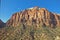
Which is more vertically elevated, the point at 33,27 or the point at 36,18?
the point at 36,18

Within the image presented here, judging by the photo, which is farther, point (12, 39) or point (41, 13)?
point (41, 13)

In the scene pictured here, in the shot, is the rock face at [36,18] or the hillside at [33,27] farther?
the rock face at [36,18]

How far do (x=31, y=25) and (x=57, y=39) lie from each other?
2485cm

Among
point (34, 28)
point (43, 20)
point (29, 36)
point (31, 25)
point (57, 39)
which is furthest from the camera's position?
point (43, 20)

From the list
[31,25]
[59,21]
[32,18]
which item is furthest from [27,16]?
[59,21]

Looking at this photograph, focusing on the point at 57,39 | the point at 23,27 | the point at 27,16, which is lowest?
the point at 57,39

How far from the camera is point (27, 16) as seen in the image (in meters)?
96.6

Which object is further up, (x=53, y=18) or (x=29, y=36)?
(x=53, y=18)

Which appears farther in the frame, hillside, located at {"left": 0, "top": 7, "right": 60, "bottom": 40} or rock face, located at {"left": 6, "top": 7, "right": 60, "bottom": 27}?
rock face, located at {"left": 6, "top": 7, "right": 60, "bottom": 27}

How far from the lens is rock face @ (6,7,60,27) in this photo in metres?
90.3

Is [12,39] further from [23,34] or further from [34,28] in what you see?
[34,28]

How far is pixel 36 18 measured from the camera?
9912 centimetres

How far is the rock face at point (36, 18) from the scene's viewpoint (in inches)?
3556

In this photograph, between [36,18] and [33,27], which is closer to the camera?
[33,27]
